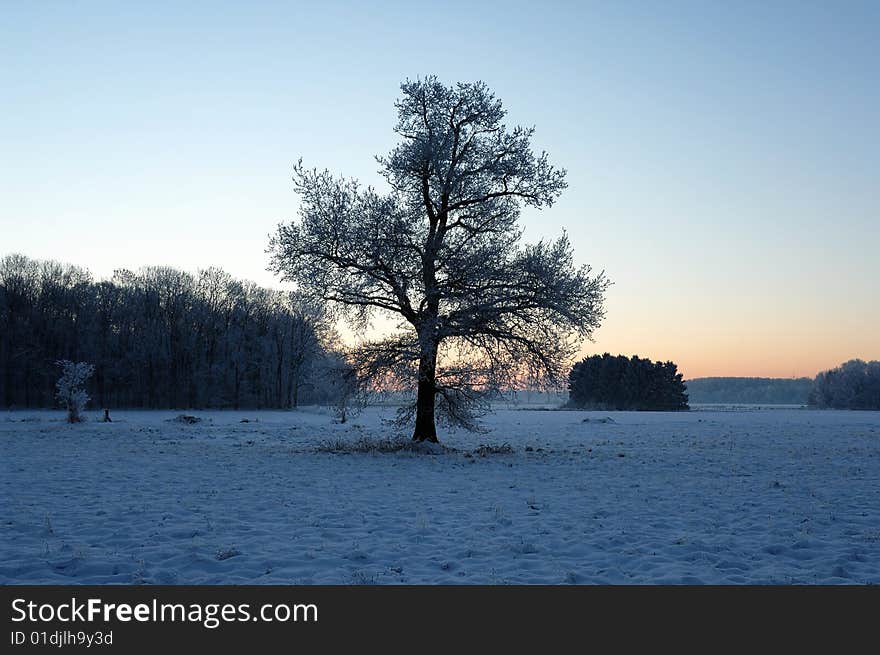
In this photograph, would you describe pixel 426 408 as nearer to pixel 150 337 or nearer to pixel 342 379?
pixel 342 379

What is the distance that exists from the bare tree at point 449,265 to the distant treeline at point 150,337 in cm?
3673

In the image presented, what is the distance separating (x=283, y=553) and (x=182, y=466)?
11802 mm

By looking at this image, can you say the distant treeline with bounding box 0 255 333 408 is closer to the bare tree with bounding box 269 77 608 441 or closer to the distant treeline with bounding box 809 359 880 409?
the bare tree with bounding box 269 77 608 441

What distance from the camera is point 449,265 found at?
2233 centimetres

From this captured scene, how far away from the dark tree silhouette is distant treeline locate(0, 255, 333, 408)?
50.2m

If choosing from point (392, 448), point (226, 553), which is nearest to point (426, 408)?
point (392, 448)

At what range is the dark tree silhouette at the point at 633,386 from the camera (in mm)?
93938

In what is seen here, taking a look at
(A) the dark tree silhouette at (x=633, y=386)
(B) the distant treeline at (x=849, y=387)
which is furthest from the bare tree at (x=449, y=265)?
(B) the distant treeline at (x=849, y=387)

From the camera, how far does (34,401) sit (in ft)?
207

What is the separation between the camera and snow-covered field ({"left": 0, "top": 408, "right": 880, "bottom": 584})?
7.84m

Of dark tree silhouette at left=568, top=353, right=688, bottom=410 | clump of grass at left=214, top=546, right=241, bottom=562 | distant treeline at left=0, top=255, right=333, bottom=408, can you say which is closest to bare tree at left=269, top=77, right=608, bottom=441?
clump of grass at left=214, top=546, right=241, bottom=562
